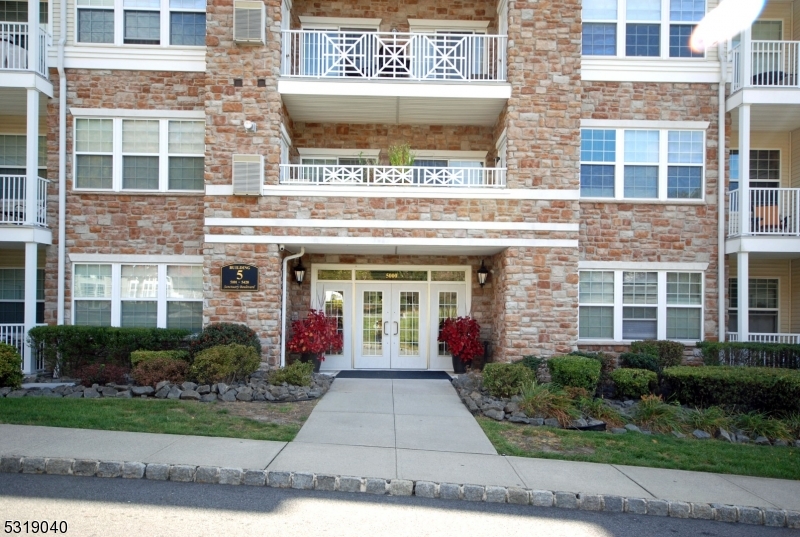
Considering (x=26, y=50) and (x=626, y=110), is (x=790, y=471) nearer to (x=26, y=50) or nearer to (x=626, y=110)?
(x=626, y=110)

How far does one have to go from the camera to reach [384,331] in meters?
16.7

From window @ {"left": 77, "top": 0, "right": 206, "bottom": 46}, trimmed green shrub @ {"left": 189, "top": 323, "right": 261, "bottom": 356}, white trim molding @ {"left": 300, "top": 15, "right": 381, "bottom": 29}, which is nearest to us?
trimmed green shrub @ {"left": 189, "top": 323, "right": 261, "bottom": 356}

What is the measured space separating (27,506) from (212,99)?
32.8 feet

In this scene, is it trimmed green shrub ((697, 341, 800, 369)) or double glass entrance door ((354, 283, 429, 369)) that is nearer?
trimmed green shrub ((697, 341, 800, 369))

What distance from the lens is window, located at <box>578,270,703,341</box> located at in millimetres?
15344

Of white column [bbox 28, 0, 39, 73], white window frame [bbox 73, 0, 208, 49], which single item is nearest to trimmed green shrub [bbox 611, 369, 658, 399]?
white window frame [bbox 73, 0, 208, 49]

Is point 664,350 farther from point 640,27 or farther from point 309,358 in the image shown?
point 309,358

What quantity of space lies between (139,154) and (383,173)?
6012 mm

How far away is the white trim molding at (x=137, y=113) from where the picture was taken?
14945mm

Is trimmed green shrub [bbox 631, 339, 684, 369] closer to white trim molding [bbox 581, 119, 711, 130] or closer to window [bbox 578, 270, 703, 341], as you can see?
window [bbox 578, 270, 703, 341]

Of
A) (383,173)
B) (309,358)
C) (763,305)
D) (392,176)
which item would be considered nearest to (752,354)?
(763,305)

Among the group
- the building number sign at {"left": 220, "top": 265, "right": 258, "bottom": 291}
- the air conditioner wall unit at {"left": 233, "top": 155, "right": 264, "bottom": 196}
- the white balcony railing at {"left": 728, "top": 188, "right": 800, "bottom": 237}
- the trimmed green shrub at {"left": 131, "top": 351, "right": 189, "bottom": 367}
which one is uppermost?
the air conditioner wall unit at {"left": 233, "top": 155, "right": 264, "bottom": 196}

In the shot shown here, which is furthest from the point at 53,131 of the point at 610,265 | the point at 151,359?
the point at 610,265

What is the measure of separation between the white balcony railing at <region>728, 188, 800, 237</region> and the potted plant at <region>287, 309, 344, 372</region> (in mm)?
10115
